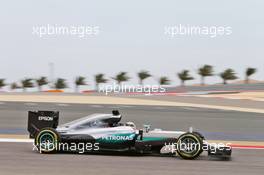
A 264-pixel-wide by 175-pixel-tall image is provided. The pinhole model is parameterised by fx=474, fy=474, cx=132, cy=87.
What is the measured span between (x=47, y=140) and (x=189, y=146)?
2808 millimetres

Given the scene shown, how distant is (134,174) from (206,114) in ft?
51.0

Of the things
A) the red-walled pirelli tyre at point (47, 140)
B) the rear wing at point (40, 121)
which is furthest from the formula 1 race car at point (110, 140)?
the rear wing at point (40, 121)

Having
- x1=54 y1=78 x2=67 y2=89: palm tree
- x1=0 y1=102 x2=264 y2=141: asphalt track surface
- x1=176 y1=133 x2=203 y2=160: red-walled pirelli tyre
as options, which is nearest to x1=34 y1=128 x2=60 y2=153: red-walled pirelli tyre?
x1=176 y1=133 x2=203 y2=160: red-walled pirelli tyre

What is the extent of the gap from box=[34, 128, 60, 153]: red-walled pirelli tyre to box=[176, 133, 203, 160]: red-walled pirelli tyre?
7.92ft

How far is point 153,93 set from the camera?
108 ft

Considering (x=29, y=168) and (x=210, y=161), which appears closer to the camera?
(x=29, y=168)

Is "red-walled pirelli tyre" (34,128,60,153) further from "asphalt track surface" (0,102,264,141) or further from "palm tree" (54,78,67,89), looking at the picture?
"palm tree" (54,78,67,89)

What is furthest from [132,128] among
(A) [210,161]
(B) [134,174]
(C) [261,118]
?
(C) [261,118]

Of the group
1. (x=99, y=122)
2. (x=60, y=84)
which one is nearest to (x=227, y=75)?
(x=60, y=84)

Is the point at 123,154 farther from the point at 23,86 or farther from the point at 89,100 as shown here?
the point at 23,86

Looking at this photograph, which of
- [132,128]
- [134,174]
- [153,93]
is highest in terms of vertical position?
[153,93]

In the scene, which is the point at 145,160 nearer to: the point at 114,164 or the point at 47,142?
the point at 114,164

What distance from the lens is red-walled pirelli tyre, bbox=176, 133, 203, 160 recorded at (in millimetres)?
9133

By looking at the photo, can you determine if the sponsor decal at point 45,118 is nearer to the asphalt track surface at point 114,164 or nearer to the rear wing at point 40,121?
the rear wing at point 40,121
